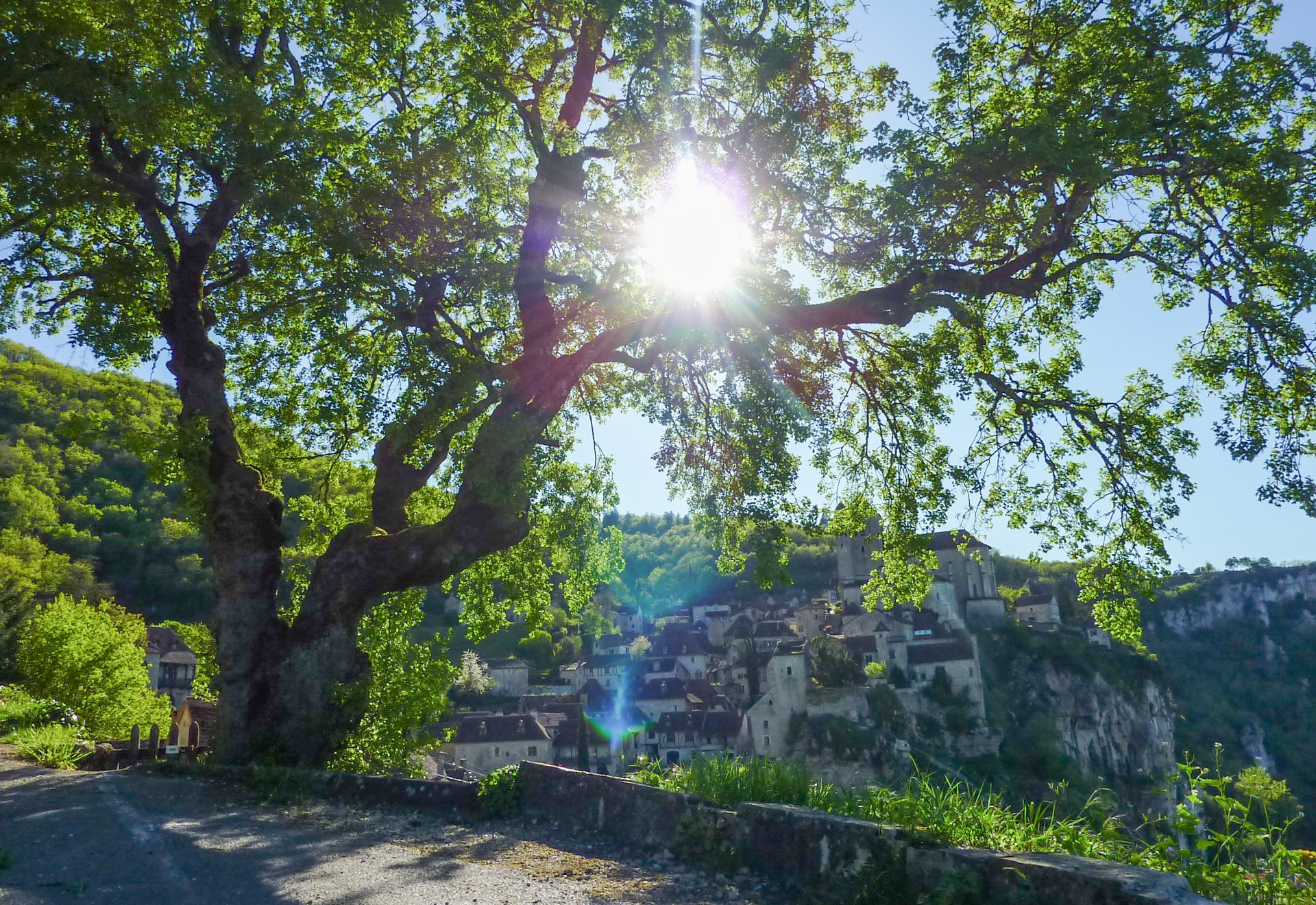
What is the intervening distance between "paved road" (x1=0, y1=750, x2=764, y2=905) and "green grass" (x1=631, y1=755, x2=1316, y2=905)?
109cm

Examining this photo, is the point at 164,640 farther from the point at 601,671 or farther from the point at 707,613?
the point at 707,613

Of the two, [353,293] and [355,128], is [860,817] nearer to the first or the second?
[353,293]

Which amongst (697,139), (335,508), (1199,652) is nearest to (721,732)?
(335,508)

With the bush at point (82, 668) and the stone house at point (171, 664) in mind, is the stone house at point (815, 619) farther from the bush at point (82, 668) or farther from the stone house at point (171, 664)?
the bush at point (82, 668)

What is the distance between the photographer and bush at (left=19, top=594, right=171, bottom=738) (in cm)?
2581

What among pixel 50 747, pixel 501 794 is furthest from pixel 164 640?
pixel 501 794

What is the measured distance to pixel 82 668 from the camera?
26547 millimetres

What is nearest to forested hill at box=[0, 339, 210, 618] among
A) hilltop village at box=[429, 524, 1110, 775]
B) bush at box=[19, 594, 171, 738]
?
hilltop village at box=[429, 524, 1110, 775]

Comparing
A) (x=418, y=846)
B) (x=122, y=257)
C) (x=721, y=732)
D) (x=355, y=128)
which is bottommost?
(x=721, y=732)

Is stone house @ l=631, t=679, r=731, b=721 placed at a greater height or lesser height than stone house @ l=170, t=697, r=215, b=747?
lesser

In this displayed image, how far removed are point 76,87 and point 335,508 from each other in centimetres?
857

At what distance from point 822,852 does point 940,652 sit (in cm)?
7632

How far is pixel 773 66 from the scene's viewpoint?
11.4m

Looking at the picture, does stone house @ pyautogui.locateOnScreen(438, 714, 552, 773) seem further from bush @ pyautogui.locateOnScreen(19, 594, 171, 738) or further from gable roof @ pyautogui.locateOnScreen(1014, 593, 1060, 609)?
gable roof @ pyautogui.locateOnScreen(1014, 593, 1060, 609)
